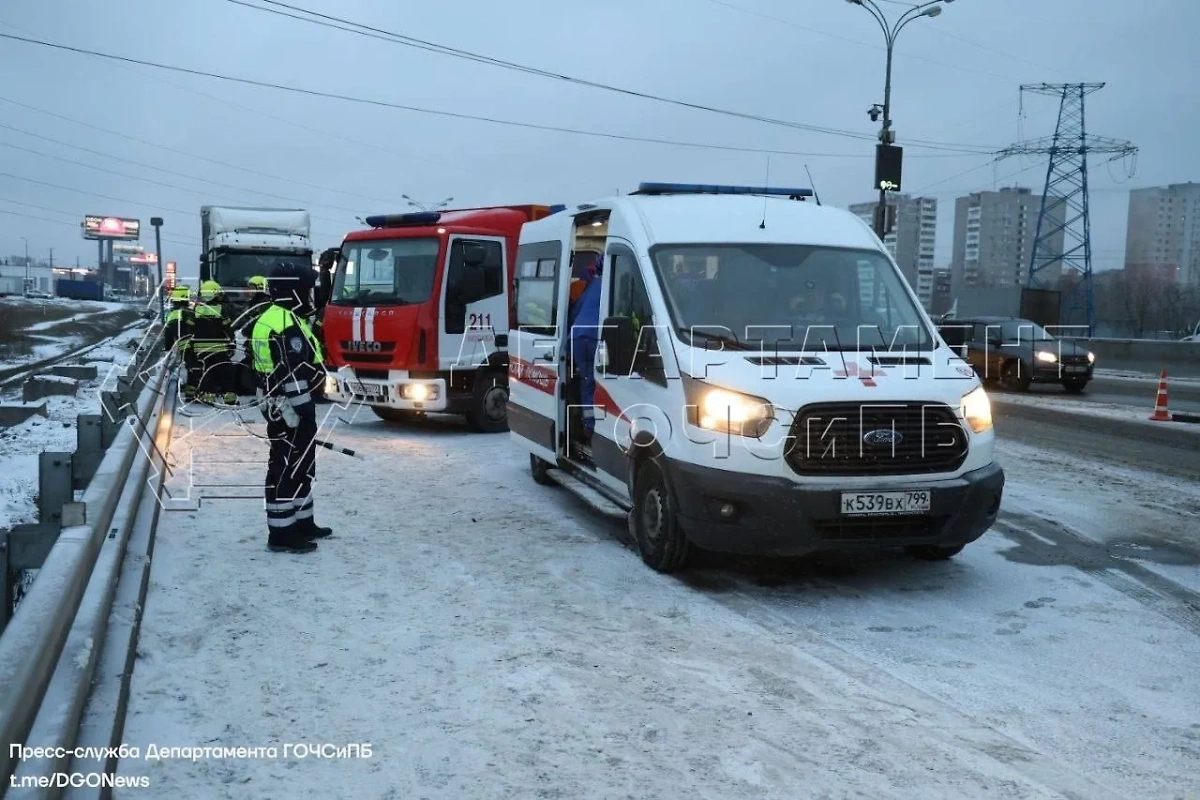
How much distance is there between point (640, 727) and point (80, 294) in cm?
11525

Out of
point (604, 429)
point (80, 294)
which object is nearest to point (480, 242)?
point (604, 429)

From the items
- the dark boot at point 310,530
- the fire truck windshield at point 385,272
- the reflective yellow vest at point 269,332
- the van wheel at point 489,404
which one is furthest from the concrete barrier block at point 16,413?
the reflective yellow vest at point 269,332

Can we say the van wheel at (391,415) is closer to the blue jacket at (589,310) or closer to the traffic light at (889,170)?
the blue jacket at (589,310)

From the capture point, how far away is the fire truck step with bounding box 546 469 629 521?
848 centimetres

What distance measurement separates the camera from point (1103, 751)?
4066 mm

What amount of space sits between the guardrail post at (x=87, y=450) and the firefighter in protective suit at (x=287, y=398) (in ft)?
5.10

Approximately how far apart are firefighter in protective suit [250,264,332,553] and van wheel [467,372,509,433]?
570cm

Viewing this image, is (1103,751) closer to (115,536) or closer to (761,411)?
(761,411)

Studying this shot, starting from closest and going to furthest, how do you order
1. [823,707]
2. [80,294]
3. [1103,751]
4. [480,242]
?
[1103,751] → [823,707] → [480,242] → [80,294]

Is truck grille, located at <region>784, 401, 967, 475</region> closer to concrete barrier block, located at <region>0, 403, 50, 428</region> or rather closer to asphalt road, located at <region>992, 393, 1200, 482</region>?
asphalt road, located at <region>992, 393, 1200, 482</region>

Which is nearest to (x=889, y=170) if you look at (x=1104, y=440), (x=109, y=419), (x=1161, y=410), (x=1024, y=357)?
(x=1024, y=357)

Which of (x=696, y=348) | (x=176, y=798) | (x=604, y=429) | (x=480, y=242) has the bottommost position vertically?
(x=176, y=798)

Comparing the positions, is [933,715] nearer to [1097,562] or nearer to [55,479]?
[1097,562]

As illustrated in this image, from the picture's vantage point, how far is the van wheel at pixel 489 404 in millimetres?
12734
